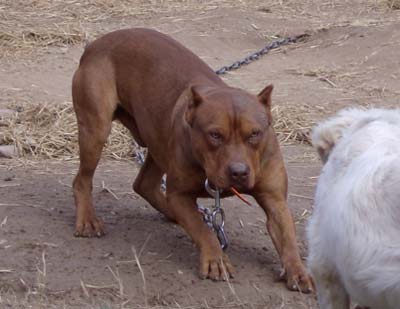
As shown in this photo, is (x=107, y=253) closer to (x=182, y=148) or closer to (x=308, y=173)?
(x=182, y=148)

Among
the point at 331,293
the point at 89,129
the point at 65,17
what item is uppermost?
the point at 331,293

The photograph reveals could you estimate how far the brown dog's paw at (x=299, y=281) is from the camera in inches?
242

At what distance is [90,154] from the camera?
7.18 m

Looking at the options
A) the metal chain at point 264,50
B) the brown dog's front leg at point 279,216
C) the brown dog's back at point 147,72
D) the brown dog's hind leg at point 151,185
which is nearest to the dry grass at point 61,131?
the brown dog's hind leg at point 151,185

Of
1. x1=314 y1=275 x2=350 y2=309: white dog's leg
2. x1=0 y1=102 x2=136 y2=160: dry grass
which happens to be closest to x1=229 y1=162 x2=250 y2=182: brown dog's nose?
x1=314 y1=275 x2=350 y2=309: white dog's leg

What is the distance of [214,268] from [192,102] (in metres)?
0.91

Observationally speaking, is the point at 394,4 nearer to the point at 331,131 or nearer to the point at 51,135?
the point at 51,135

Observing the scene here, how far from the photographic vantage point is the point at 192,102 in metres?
6.21

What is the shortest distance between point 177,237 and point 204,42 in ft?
22.0

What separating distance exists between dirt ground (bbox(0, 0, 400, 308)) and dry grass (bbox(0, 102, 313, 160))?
0.44ft

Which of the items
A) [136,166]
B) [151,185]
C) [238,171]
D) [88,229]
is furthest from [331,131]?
[136,166]

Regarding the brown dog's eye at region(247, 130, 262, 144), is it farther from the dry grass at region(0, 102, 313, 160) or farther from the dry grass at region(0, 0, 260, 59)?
the dry grass at region(0, 0, 260, 59)

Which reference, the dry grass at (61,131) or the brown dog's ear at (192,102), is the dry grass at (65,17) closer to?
the dry grass at (61,131)

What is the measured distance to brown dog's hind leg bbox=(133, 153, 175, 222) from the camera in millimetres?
7379
